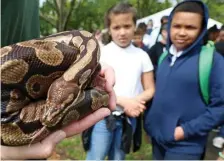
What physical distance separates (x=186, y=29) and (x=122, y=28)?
0.65m

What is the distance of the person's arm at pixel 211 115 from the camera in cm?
285

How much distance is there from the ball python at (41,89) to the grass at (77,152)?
3.27 m

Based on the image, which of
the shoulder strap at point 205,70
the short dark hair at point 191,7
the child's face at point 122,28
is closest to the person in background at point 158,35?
the child's face at point 122,28

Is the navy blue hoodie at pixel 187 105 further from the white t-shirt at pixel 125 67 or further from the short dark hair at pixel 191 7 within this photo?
the white t-shirt at pixel 125 67

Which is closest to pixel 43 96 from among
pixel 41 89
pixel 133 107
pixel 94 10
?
pixel 41 89

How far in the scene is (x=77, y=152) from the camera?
4867 millimetres

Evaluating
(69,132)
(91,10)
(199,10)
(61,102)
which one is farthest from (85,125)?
(91,10)

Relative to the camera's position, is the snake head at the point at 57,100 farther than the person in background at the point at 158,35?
No

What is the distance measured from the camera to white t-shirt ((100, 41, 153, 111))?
131 inches

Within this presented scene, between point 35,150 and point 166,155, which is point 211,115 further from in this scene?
point 35,150

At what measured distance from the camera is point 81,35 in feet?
5.86

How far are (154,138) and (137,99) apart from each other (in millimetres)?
387

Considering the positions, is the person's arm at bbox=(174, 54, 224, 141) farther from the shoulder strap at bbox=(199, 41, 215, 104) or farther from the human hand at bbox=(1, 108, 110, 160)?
the human hand at bbox=(1, 108, 110, 160)

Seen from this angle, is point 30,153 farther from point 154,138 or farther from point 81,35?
point 154,138
